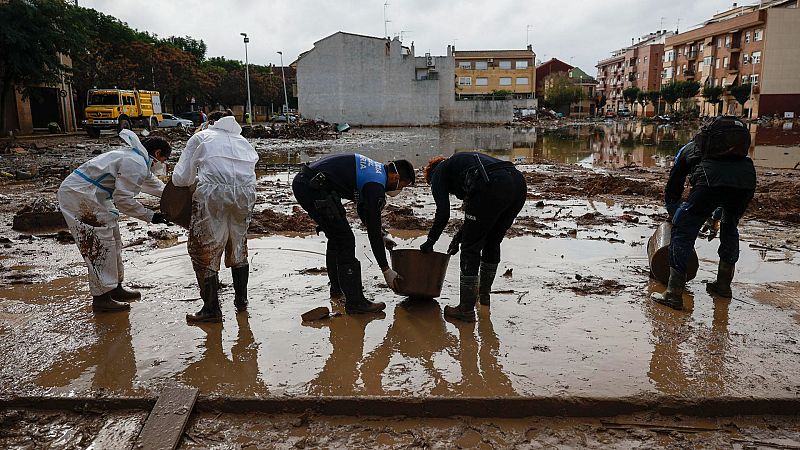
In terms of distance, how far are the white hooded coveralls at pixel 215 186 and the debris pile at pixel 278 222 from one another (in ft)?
10.6

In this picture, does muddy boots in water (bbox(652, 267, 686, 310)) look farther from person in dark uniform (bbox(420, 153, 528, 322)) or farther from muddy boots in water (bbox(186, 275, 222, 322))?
muddy boots in water (bbox(186, 275, 222, 322))

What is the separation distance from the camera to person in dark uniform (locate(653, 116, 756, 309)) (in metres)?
4.45

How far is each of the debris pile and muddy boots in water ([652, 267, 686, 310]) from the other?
462 cm

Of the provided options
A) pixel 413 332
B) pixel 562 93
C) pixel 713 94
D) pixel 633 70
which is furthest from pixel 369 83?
pixel 633 70

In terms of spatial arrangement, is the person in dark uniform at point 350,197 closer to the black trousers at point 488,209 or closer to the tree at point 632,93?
the black trousers at point 488,209

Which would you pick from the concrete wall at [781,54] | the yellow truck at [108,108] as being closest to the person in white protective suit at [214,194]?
the yellow truck at [108,108]

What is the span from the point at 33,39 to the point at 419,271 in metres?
25.4

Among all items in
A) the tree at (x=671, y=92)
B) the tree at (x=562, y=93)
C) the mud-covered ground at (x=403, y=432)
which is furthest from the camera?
the tree at (x=562, y=93)

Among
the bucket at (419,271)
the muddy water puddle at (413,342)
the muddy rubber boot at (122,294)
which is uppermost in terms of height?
the bucket at (419,271)

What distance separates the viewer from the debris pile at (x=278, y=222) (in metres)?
7.63

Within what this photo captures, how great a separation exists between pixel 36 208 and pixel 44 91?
101 feet

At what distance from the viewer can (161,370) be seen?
11.5 ft

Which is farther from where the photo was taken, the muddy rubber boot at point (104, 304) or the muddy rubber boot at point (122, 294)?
the muddy rubber boot at point (122, 294)

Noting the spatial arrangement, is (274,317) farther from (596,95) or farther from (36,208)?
(596,95)
